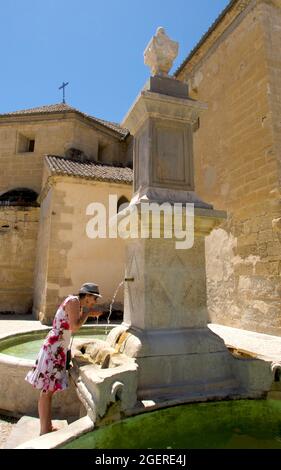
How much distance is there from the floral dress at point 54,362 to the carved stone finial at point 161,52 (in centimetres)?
268

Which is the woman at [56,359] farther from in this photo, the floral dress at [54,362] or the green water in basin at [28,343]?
the green water in basin at [28,343]

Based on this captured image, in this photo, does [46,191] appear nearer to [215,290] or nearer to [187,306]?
[215,290]

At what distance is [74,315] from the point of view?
8.79ft

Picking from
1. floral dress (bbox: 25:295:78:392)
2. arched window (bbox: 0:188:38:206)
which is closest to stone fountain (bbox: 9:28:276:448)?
floral dress (bbox: 25:295:78:392)

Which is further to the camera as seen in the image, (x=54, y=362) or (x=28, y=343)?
(x=28, y=343)

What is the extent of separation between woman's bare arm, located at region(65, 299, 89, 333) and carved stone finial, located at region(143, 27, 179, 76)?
8.35ft

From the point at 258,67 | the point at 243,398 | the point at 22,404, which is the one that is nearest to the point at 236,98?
the point at 258,67

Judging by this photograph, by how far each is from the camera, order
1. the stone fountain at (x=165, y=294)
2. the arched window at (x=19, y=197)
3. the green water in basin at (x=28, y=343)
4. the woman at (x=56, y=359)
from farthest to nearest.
A: the arched window at (x=19, y=197), the green water in basin at (x=28, y=343), the woman at (x=56, y=359), the stone fountain at (x=165, y=294)

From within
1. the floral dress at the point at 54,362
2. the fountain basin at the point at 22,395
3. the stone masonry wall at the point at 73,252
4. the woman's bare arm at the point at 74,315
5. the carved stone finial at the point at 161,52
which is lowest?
the fountain basin at the point at 22,395

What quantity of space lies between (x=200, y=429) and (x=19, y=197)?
1154cm

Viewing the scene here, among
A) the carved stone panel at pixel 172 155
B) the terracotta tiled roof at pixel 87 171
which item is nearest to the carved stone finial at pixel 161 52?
the carved stone panel at pixel 172 155

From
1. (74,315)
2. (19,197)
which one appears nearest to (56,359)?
(74,315)

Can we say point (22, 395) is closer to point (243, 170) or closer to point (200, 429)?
point (200, 429)

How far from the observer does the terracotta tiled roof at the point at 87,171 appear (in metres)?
9.22
